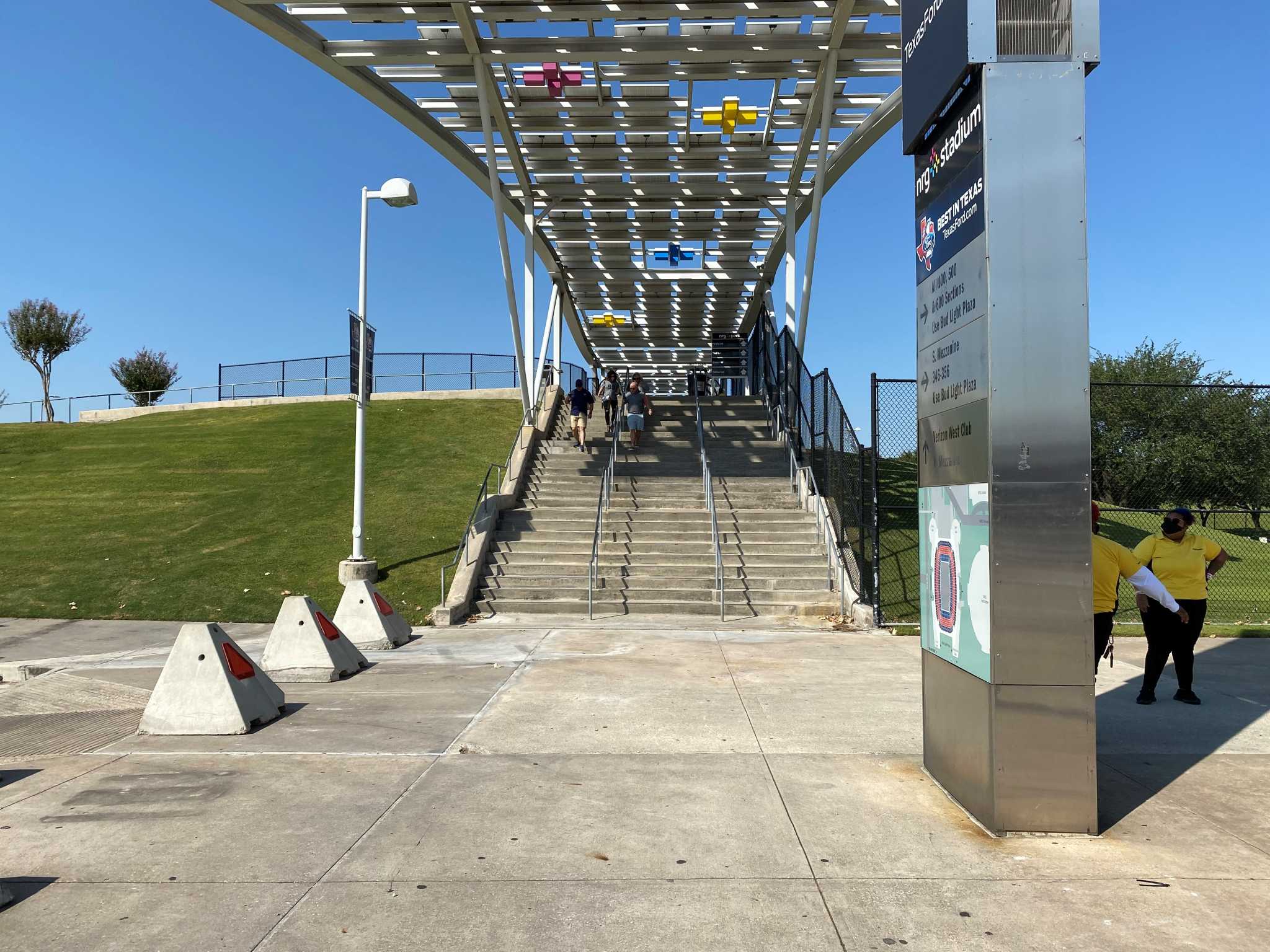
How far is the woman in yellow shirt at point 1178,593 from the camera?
706 cm

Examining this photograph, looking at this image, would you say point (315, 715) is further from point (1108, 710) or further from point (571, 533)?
point (571, 533)

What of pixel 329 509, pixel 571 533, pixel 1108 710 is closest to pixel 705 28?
pixel 571 533

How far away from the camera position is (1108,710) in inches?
275

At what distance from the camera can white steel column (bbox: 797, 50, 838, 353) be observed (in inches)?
614

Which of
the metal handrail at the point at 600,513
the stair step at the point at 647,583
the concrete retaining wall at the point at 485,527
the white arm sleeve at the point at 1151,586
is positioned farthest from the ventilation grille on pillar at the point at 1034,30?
the concrete retaining wall at the point at 485,527

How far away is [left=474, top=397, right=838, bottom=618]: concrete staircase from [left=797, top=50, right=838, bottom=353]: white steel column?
3.05 metres

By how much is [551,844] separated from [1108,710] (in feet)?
16.9

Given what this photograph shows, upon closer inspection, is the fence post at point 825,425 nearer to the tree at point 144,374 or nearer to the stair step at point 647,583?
the stair step at point 647,583

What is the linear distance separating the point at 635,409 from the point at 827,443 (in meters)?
5.79

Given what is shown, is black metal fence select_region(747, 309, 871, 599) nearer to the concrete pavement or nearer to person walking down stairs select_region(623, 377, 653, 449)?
person walking down stairs select_region(623, 377, 653, 449)

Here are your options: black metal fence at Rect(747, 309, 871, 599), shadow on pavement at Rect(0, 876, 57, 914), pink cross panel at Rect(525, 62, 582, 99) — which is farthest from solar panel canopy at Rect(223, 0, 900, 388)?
shadow on pavement at Rect(0, 876, 57, 914)

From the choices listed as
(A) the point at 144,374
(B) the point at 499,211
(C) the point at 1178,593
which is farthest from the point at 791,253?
(A) the point at 144,374

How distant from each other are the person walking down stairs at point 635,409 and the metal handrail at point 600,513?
0.38 m

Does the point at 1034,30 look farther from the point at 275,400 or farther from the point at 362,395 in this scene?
the point at 275,400
